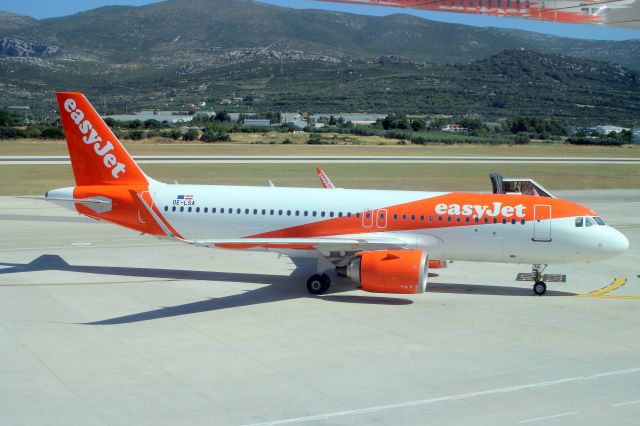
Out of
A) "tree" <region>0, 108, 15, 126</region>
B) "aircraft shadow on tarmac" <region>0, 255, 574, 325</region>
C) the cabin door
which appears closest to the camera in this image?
"aircraft shadow on tarmac" <region>0, 255, 574, 325</region>

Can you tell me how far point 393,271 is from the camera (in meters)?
26.5

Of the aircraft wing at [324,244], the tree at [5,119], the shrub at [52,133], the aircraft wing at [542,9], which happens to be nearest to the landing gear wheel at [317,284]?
the aircraft wing at [324,244]

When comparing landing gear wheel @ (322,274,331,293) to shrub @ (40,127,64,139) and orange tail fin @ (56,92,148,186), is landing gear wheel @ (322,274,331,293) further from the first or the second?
shrub @ (40,127,64,139)

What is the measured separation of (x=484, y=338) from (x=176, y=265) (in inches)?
615

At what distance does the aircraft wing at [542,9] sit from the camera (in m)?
33.7

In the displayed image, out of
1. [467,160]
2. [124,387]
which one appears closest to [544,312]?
[124,387]

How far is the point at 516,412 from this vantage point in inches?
668

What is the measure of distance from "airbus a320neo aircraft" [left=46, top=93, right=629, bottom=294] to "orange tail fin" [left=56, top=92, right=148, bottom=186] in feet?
0.13

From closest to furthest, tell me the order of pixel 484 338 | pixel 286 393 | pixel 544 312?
pixel 286 393
pixel 484 338
pixel 544 312

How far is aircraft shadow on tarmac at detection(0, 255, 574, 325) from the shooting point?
85.6 feet

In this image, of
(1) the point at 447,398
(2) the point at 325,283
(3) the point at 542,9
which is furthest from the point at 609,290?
(1) the point at 447,398

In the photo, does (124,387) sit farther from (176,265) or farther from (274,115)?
(274,115)

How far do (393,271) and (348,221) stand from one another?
13.1 feet

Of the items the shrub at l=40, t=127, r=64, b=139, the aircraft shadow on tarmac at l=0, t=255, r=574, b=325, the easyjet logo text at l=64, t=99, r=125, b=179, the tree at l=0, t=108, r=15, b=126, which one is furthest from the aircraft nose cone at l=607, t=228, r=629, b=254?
the tree at l=0, t=108, r=15, b=126
